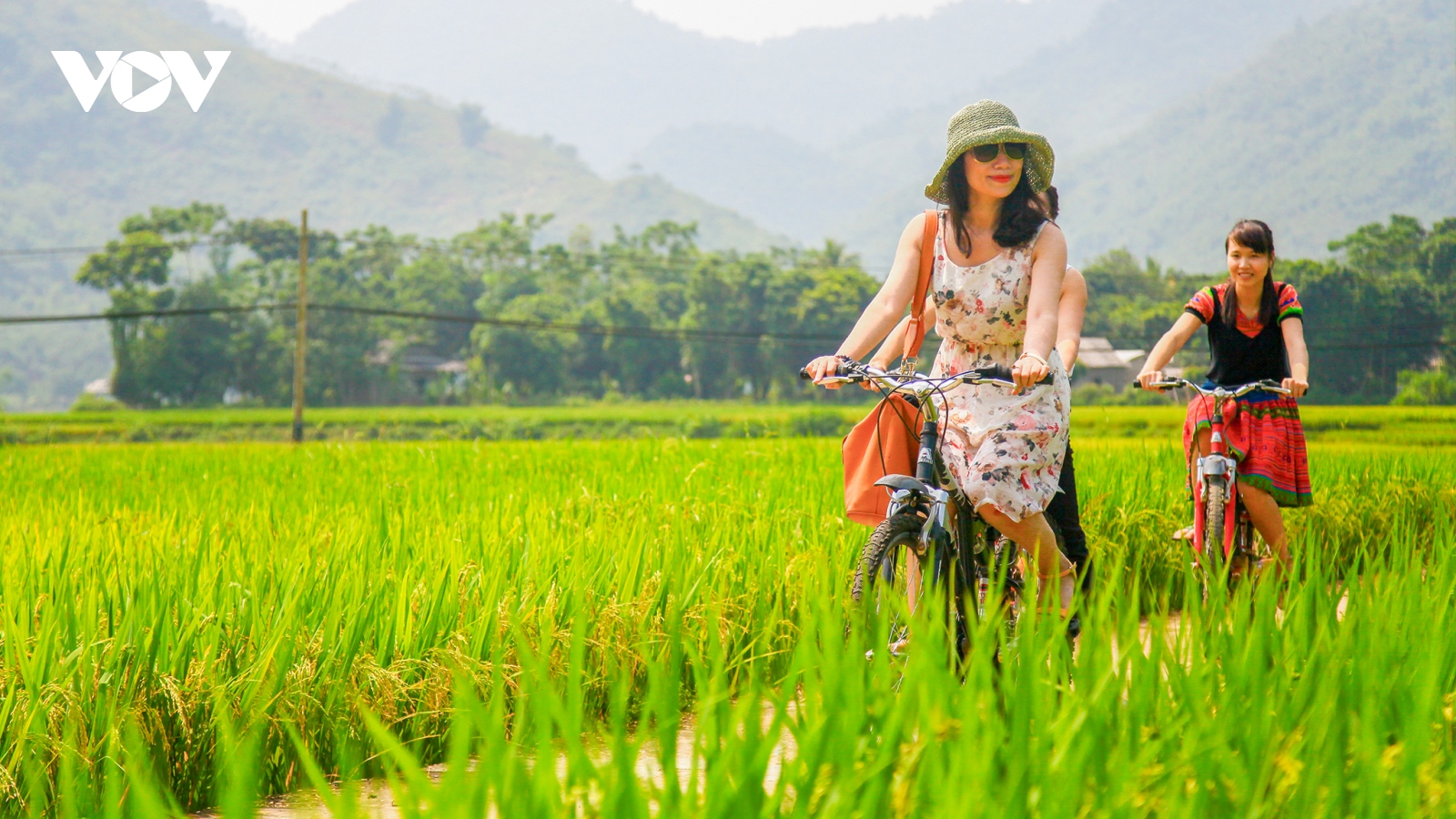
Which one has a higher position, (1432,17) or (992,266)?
(1432,17)

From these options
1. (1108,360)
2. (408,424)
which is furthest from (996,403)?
(1108,360)

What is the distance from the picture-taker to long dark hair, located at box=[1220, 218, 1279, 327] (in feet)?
13.7

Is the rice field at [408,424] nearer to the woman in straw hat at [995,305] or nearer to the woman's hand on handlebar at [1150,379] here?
the woman's hand on handlebar at [1150,379]

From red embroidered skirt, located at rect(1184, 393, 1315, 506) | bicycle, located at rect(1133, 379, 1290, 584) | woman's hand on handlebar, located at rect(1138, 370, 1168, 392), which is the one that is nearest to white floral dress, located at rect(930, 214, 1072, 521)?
woman's hand on handlebar, located at rect(1138, 370, 1168, 392)

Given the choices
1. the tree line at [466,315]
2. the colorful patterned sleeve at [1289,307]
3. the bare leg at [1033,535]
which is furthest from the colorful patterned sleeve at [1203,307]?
the tree line at [466,315]

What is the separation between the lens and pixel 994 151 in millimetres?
2918

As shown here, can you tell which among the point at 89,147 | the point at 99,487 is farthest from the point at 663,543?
the point at 89,147

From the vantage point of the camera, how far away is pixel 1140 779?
1.39 meters

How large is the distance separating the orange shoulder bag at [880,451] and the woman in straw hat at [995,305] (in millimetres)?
98

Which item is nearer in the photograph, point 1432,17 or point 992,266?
point 992,266

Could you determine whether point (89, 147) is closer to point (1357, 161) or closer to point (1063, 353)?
point (1357, 161)

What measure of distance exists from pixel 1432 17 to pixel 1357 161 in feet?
92.8

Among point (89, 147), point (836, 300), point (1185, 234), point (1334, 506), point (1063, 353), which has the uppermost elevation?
point (89, 147)

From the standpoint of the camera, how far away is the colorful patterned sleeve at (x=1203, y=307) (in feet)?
14.4
